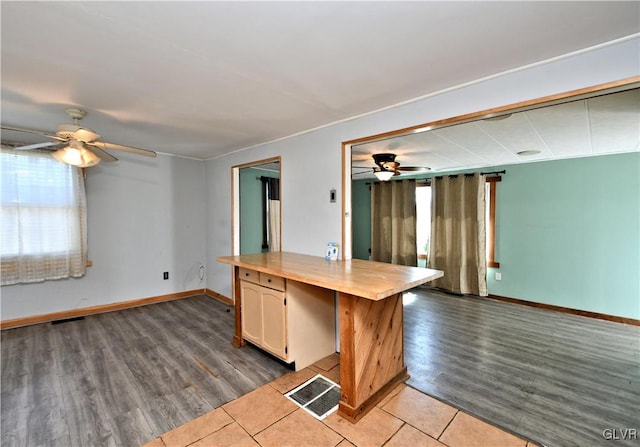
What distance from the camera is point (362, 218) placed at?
264 inches

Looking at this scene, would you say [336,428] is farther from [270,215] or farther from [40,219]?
[40,219]

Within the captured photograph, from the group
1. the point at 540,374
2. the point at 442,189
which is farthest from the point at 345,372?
the point at 442,189

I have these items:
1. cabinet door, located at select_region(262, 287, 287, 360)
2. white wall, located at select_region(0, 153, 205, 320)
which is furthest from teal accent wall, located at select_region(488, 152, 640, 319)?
white wall, located at select_region(0, 153, 205, 320)

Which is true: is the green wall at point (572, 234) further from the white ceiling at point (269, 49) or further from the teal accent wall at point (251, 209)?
the teal accent wall at point (251, 209)

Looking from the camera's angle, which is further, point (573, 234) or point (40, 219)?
point (573, 234)

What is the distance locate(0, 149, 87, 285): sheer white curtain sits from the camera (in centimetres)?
318

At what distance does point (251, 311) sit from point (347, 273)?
1.16m

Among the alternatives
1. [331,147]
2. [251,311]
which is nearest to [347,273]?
[251,311]

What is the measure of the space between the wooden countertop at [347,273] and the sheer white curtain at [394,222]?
3.27 m

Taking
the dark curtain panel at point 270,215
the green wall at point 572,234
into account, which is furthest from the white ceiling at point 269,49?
the green wall at point 572,234

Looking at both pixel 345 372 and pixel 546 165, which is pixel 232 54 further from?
pixel 546 165

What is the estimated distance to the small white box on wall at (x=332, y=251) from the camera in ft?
8.71

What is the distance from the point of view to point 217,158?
446cm

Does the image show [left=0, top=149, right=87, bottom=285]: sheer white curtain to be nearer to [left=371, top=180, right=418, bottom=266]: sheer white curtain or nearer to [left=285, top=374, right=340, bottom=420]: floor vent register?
[left=285, top=374, right=340, bottom=420]: floor vent register
